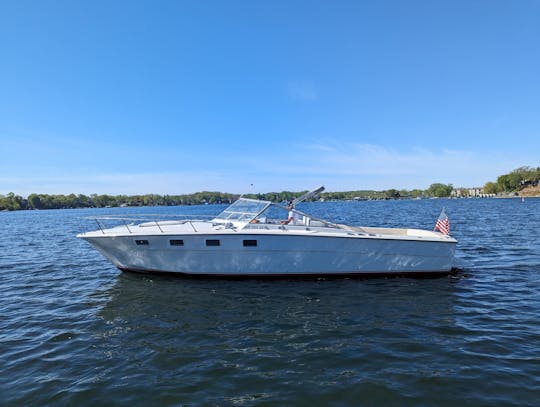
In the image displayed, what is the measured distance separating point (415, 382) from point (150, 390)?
370cm

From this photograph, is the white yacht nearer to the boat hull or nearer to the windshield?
the boat hull

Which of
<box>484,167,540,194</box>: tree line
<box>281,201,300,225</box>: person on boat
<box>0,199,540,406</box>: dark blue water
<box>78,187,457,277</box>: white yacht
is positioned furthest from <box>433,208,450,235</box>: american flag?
<box>484,167,540,194</box>: tree line

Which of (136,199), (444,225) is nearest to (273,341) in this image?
(444,225)

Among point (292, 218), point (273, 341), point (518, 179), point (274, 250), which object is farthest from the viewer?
point (518, 179)

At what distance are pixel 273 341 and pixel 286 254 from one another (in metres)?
3.72

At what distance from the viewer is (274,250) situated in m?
9.29

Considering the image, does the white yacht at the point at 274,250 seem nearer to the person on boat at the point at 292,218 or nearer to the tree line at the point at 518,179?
the person on boat at the point at 292,218

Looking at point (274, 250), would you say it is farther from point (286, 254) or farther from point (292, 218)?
point (292, 218)

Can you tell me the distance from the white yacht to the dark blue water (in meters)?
0.43

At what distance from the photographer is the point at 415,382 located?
439cm

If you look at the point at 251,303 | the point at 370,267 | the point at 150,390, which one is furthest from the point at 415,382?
the point at 370,267

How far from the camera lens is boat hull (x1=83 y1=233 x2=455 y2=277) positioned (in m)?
9.23

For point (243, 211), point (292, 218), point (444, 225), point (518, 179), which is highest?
point (518, 179)

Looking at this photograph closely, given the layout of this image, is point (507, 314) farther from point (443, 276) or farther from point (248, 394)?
point (248, 394)
